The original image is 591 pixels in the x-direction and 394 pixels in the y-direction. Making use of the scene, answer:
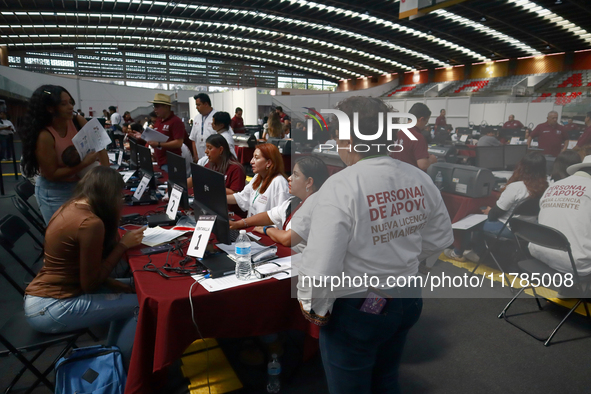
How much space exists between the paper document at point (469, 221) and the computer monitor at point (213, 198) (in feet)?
7.50

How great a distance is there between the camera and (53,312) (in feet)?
5.35

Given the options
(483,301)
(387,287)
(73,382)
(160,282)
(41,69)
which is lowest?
(483,301)

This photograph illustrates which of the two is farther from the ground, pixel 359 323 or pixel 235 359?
pixel 359 323

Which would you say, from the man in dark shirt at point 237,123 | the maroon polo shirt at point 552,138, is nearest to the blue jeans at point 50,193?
the man in dark shirt at point 237,123

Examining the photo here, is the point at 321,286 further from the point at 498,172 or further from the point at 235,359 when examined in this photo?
the point at 498,172

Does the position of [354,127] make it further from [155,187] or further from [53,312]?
[155,187]

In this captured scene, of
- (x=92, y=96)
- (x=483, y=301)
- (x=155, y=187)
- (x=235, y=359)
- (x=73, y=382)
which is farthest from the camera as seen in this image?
(x=92, y=96)

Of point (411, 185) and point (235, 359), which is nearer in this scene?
point (411, 185)

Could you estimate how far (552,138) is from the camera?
20.1 ft

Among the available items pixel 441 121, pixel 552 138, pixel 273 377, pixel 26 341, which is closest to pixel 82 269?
pixel 26 341

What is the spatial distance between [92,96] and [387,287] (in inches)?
843

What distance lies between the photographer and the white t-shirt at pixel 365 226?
1041mm

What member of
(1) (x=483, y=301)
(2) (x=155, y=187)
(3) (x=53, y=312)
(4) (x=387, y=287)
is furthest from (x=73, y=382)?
(1) (x=483, y=301)

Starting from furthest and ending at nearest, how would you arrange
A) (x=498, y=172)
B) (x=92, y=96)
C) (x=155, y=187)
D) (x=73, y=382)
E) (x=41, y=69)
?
(x=41, y=69) < (x=92, y=96) < (x=498, y=172) < (x=155, y=187) < (x=73, y=382)
